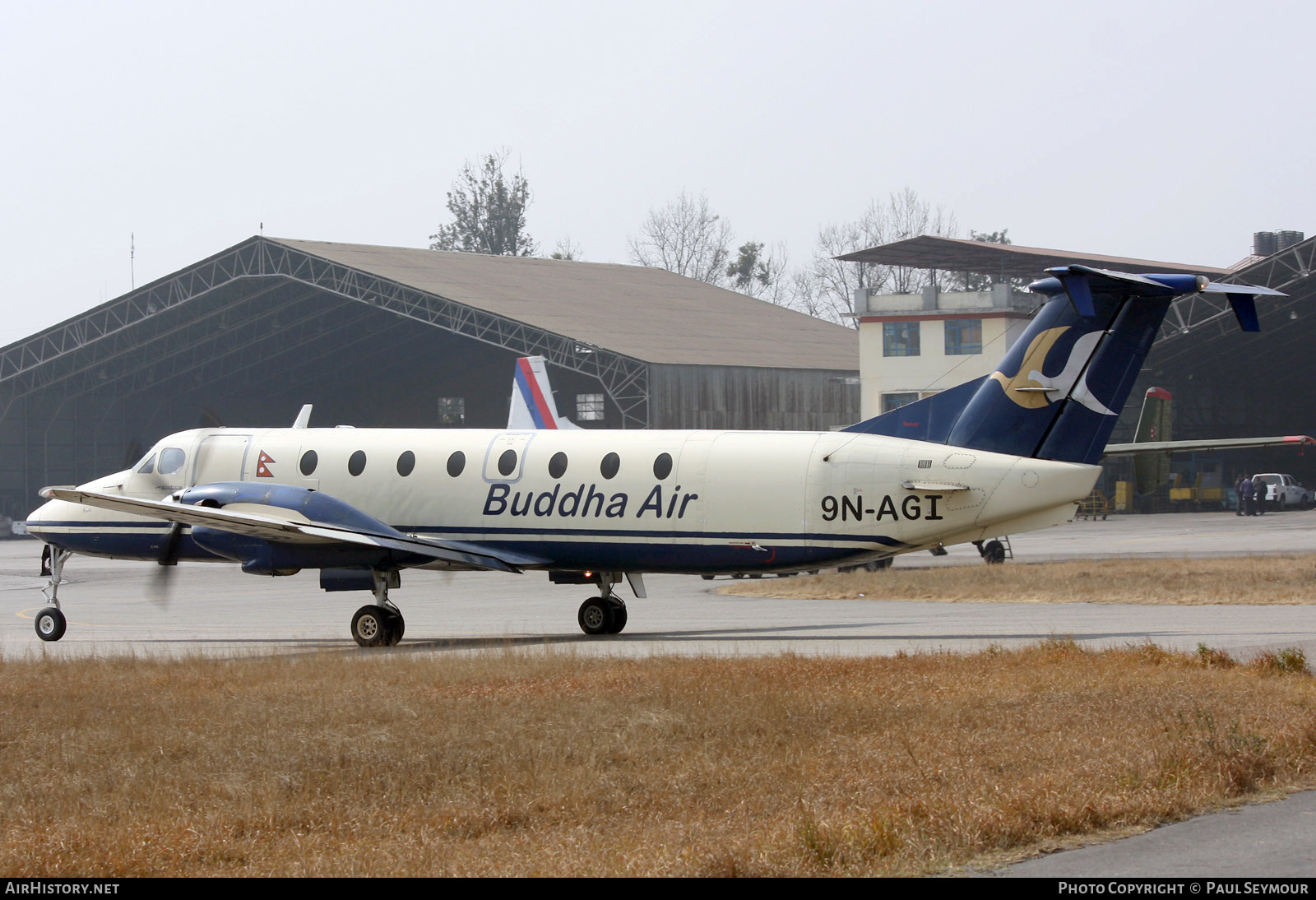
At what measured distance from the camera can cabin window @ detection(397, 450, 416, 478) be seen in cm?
2338

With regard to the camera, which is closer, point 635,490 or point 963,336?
point 635,490

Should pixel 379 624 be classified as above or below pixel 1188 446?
below

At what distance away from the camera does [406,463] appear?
23422 mm

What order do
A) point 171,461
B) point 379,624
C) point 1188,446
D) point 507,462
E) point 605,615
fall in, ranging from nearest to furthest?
point 1188,446 < point 379,624 < point 507,462 < point 605,615 < point 171,461

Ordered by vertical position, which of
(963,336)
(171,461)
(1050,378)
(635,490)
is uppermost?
(963,336)

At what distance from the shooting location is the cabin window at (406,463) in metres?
23.4

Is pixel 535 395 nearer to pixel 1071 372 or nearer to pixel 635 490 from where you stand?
pixel 635 490

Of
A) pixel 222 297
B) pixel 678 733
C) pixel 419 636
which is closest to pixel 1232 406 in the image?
pixel 222 297

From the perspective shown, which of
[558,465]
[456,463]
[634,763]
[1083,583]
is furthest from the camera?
[1083,583]

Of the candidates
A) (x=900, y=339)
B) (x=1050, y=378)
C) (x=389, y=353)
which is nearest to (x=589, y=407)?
(x=389, y=353)

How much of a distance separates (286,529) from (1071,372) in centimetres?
1221

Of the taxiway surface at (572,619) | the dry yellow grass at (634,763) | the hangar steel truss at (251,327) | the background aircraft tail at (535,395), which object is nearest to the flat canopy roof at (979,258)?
the hangar steel truss at (251,327)

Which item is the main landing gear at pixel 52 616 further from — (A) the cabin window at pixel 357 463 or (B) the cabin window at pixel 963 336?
(B) the cabin window at pixel 963 336

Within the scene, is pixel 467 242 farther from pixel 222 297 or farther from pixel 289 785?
pixel 289 785
